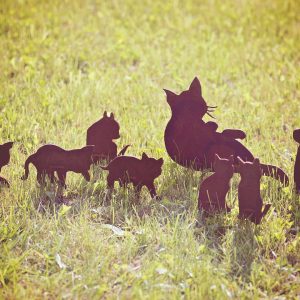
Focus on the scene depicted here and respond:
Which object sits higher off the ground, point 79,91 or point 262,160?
point 79,91

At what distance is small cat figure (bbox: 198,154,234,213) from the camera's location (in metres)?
3.65

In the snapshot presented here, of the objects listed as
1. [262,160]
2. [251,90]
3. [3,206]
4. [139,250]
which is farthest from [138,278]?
[251,90]

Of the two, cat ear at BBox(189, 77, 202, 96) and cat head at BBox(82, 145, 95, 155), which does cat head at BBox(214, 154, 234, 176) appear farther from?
cat head at BBox(82, 145, 95, 155)

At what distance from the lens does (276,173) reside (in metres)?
4.06

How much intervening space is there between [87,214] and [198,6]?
5.44m

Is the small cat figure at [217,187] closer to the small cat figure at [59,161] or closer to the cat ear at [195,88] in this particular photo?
the cat ear at [195,88]

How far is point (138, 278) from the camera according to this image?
3238 millimetres

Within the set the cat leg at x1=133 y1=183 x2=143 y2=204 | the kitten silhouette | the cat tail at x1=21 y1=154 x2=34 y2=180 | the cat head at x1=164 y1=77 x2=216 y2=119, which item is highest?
the cat head at x1=164 y1=77 x2=216 y2=119

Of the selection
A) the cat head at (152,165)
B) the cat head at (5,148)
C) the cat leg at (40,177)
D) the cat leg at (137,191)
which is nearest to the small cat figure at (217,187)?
the cat head at (152,165)

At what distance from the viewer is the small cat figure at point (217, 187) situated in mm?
3654

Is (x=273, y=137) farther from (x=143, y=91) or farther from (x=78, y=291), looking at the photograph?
(x=78, y=291)

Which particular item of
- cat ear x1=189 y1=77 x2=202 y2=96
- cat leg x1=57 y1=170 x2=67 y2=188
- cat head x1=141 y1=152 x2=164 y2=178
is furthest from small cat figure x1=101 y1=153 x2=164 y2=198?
cat ear x1=189 y1=77 x2=202 y2=96

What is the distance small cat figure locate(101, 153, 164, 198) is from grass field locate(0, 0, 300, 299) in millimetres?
139

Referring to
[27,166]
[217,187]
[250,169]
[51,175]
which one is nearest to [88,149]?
[51,175]
